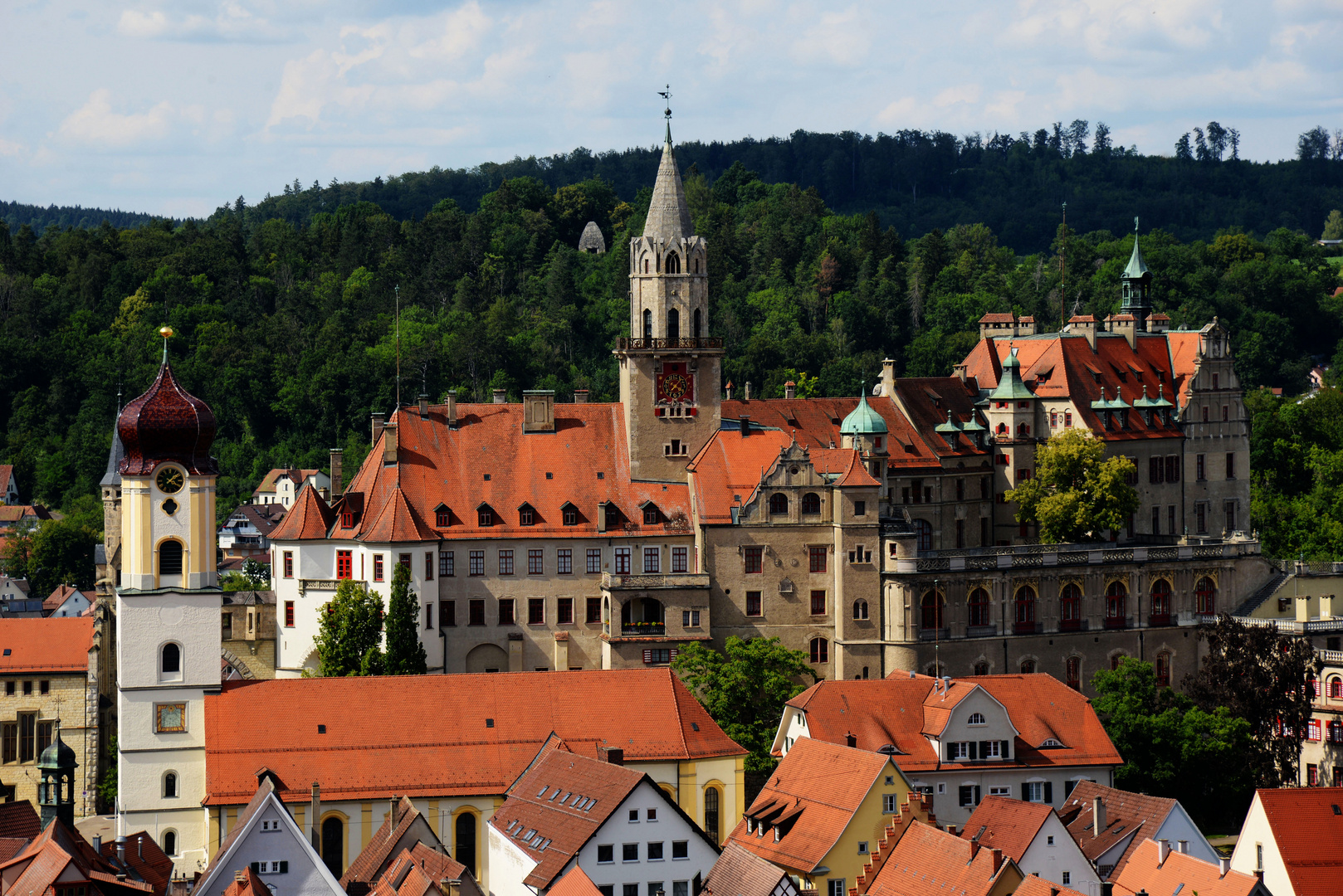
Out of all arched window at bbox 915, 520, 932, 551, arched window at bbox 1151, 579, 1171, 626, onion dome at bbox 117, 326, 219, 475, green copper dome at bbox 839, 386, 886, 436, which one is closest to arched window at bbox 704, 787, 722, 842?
onion dome at bbox 117, 326, 219, 475

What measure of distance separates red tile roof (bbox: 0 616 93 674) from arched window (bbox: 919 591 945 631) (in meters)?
37.4

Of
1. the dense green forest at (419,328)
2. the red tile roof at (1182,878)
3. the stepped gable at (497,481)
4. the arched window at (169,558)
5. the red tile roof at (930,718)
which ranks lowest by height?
the red tile roof at (1182,878)

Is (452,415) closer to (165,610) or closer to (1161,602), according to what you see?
(165,610)

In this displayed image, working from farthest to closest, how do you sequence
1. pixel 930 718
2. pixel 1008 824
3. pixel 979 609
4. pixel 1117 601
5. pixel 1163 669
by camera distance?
pixel 1163 669 → pixel 1117 601 → pixel 979 609 → pixel 930 718 → pixel 1008 824

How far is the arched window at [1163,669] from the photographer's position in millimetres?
101125

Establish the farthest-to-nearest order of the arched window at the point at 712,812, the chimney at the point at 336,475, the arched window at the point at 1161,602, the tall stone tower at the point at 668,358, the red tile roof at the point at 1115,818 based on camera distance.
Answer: the chimney at the point at 336,475 → the arched window at the point at 1161,602 → the tall stone tower at the point at 668,358 → the arched window at the point at 712,812 → the red tile roof at the point at 1115,818

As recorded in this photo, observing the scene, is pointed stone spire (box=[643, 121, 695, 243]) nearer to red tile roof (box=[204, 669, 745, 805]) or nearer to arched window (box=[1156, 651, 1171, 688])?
red tile roof (box=[204, 669, 745, 805])

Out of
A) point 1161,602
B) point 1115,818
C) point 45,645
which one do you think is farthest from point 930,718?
point 45,645

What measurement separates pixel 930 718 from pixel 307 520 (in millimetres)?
28853

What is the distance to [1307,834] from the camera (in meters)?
78.6

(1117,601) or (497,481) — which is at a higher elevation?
(497,481)

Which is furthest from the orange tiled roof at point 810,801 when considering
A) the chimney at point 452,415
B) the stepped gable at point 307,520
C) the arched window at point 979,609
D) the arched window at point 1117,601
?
the chimney at point 452,415

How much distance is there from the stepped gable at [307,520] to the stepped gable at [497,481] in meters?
0.35

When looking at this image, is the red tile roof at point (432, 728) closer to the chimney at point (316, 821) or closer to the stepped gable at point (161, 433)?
the chimney at point (316, 821)
